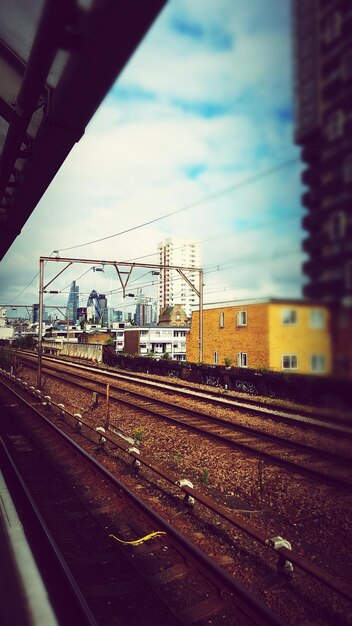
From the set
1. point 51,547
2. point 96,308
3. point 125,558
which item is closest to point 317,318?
point 125,558

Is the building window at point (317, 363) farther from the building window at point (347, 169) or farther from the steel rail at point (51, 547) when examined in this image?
the steel rail at point (51, 547)

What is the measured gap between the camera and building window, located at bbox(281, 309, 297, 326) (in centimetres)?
62

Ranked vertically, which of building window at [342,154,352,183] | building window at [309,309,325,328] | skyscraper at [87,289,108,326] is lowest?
building window at [309,309,325,328]

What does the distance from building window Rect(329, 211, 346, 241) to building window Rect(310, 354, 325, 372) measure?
0.17 m

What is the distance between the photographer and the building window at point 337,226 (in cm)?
56

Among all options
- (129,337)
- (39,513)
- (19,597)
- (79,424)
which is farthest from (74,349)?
(19,597)

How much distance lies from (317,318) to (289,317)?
0.22 feet

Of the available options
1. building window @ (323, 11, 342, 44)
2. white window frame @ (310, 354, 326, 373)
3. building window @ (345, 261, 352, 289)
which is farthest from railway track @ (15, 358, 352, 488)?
building window @ (323, 11, 342, 44)

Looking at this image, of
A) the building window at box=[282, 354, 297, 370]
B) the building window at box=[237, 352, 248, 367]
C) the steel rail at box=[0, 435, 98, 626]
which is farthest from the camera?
the building window at box=[237, 352, 248, 367]

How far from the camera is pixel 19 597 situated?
8.00ft

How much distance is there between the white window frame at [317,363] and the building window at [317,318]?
5 cm

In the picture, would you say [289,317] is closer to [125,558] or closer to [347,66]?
[347,66]

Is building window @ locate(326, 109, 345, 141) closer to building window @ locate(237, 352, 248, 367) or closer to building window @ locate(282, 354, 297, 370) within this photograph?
building window @ locate(282, 354, 297, 370)

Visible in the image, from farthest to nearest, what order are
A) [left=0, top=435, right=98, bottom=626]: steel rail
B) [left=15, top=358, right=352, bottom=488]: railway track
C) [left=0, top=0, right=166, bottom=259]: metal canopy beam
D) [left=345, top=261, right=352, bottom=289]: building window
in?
[left=15, top=358, right=352, bottom=488]: railway track, [left=0, top=435, right=98, bottom=626]: steel rail, [left=0, top=0, right=166, bottom=259]: metal canopy beam, [left=345, top=261, right=352, bottom=289]: building window
